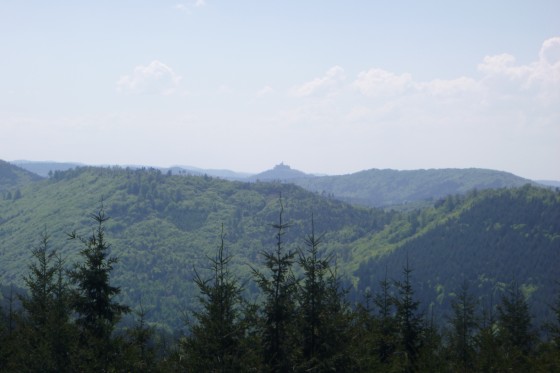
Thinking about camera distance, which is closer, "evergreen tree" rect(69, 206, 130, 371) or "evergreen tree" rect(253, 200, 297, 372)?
"evergreen tree" rect(253, 200, 297, 372)

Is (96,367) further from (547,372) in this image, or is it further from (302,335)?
(547,372)

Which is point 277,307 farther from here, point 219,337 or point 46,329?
point 46,329

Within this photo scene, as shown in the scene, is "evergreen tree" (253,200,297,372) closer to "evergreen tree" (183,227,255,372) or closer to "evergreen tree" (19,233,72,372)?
"evergreen tree" (183,227,255,372)

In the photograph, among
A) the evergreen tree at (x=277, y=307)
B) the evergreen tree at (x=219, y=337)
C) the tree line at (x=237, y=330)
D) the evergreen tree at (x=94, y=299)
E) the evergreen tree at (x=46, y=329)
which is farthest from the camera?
the evergreen tree at (x=94, y=299)

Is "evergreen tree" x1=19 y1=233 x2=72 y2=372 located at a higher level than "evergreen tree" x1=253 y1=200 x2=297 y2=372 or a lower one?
lower

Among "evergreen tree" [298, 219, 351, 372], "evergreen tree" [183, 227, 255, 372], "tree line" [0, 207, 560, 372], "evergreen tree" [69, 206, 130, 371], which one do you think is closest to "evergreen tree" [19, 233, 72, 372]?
"tree line" [0, 207, 560, 372]

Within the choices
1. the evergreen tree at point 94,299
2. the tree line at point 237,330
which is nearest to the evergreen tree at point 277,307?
the tree line at point 237,330

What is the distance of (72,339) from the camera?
25.0 meters

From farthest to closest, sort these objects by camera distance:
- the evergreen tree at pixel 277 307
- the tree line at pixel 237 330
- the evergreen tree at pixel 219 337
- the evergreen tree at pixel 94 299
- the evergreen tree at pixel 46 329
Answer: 1. the evergreen tree at pixel 94 299
2. the evergreen tree at pixel 46 329
3. the evergreen tree at pixel 277 307
4. the tree line at pixel 237 330
5. the evergreen tree at pixel 219 337

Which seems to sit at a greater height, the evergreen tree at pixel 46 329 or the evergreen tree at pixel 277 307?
the evergreen tree at pixel 277 307

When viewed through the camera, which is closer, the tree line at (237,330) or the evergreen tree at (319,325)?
the tree line at (237,330)

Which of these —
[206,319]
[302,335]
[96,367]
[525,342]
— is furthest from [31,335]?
[525,342]

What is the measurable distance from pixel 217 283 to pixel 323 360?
4980mm

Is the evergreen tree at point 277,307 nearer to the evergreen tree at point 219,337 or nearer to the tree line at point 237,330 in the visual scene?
the tree line at point 237,330
